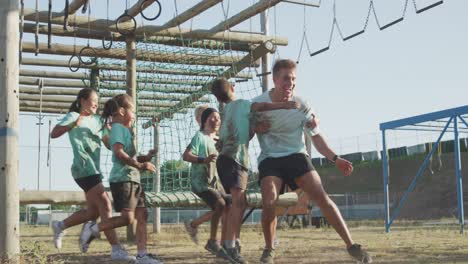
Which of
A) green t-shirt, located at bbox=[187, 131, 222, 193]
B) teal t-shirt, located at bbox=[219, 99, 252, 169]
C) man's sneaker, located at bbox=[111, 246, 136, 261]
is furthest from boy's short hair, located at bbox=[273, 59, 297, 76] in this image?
man's sneaker, located at bbox=[111, 246, 136, 261]

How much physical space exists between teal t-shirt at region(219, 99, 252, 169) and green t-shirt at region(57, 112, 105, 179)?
1.28m

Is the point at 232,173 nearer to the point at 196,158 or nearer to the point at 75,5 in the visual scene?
the point at 196,158

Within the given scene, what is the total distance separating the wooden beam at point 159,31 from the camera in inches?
397

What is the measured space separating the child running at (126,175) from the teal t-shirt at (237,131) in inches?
26.4

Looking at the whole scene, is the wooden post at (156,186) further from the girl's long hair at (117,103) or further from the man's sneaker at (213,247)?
the girl's long hair at (117,103)

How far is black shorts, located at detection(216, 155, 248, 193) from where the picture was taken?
5625 millimetres

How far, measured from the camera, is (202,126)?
7012mm

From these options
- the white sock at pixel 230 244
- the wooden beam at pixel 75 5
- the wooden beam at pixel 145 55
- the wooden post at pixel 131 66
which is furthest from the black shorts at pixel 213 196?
the wooden beam at pixel 145 55

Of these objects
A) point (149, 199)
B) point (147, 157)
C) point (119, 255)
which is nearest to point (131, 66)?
point (149, 199)

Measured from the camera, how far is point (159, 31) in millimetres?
11062

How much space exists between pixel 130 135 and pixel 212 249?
1394 mm

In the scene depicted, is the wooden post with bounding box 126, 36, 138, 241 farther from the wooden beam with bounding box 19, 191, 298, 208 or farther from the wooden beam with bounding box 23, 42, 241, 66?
the wooden beam with bounding box 19, 191, 298, 208

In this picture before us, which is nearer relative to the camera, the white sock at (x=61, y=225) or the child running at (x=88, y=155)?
the child running at (x=88, y=155)

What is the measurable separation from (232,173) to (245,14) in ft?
18.7
